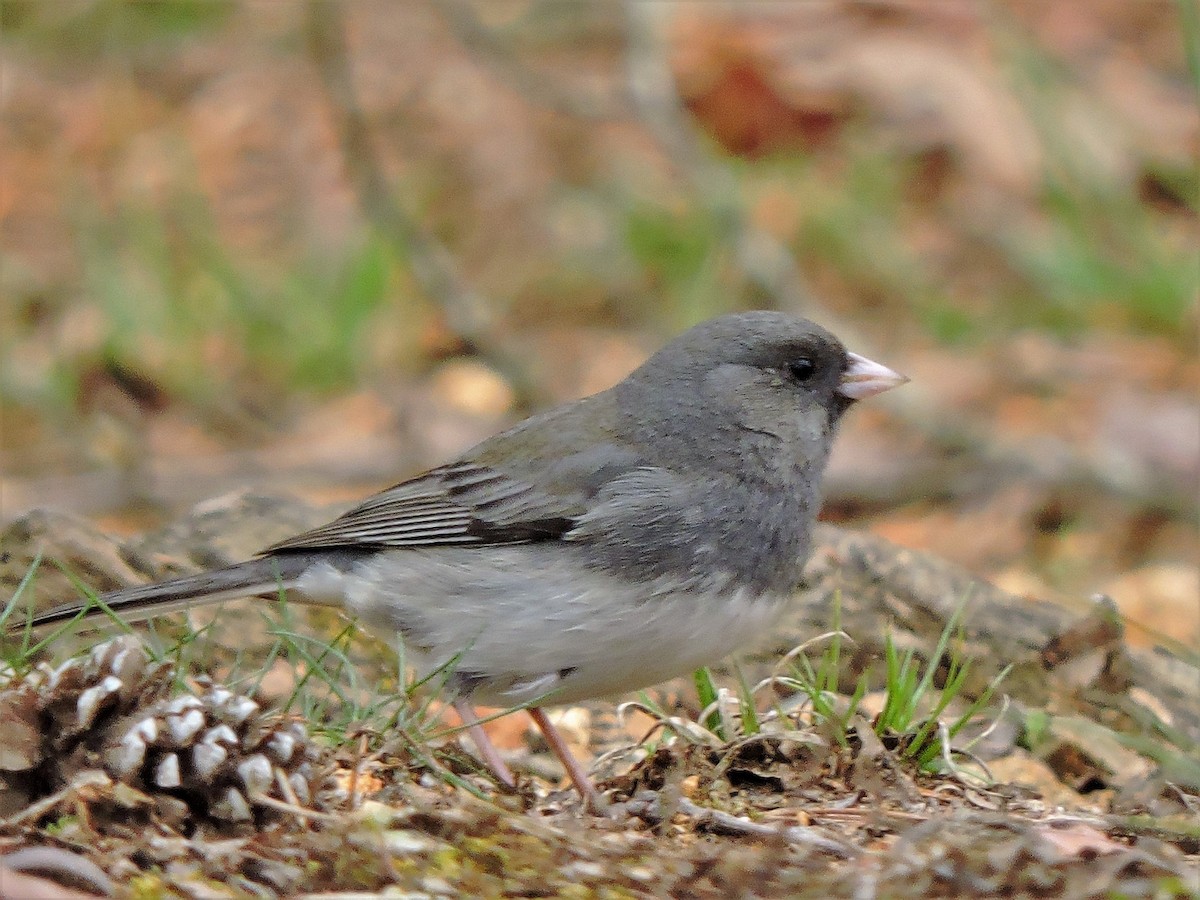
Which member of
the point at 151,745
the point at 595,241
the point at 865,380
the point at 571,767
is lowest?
the point at 571,767

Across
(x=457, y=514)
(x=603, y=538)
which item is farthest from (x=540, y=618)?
(x=457, y=514)

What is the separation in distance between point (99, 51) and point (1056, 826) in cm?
695

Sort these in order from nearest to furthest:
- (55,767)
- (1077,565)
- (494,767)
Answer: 1. (55,767)
2. (494,767)
3. (1077,565)

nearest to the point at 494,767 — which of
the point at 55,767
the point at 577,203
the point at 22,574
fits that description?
the point at 55,767

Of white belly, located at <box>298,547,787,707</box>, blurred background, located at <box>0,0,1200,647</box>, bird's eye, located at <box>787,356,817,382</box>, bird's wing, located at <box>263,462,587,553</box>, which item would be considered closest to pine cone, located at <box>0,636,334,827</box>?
white belly, located at <box>298,547,787,707</box>

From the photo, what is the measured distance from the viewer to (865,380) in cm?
329

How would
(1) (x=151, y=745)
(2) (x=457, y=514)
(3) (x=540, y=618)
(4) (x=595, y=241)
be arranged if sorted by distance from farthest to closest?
(4) (x=595, y=241), (2) (x=457, y=514), (3) (x=540, y=618), (1) (x=151, y=745)

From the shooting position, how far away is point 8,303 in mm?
6605

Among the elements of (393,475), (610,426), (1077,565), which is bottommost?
(1077,565)

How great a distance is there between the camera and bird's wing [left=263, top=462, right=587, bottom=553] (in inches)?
122

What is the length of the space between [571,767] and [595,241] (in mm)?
4397

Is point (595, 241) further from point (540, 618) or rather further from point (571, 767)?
point (571, 767)

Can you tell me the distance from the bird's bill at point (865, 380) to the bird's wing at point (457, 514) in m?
0.65

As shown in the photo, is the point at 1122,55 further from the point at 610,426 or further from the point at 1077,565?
the point at 610,426
